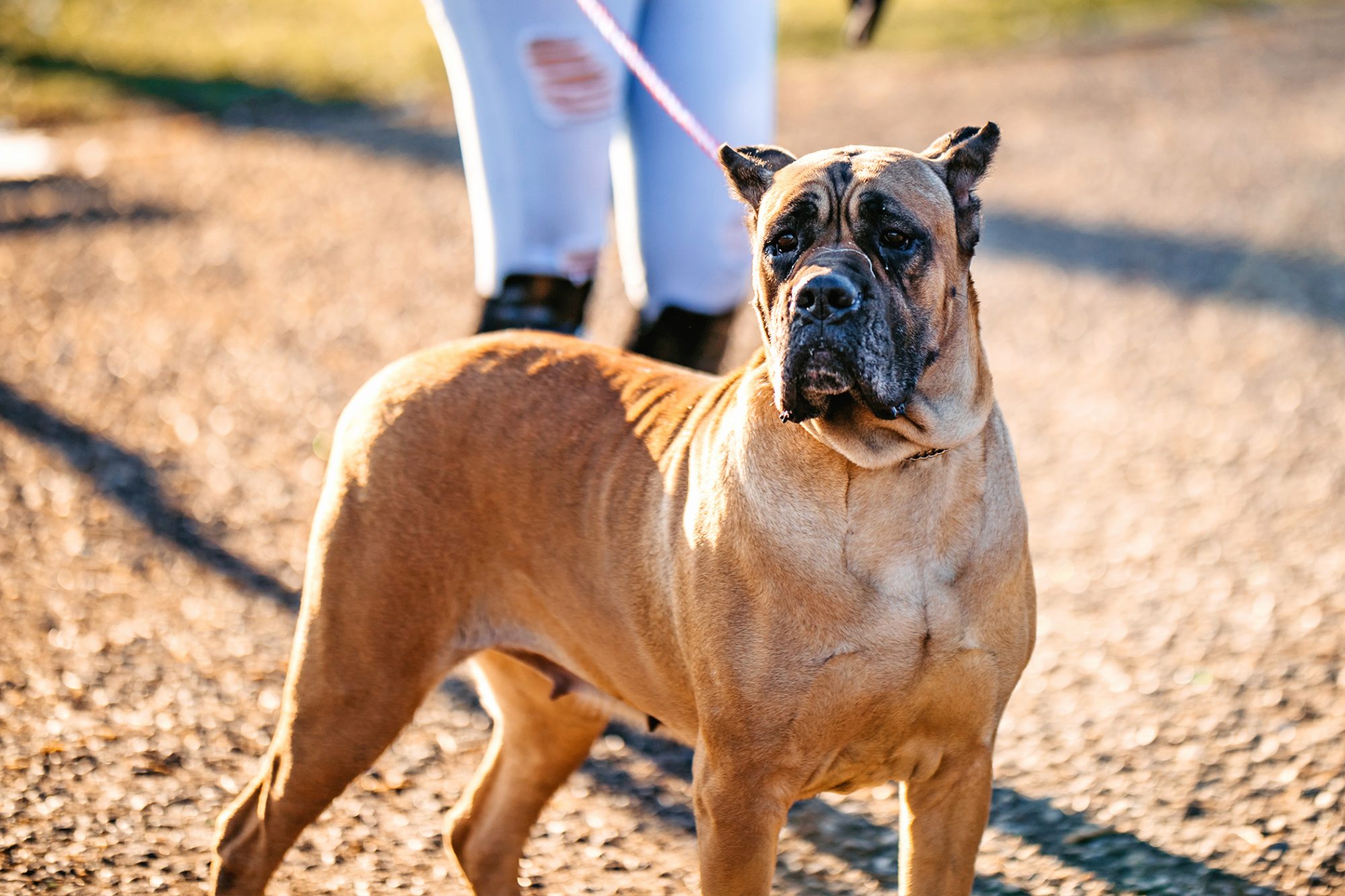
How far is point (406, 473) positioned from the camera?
9.11 feet

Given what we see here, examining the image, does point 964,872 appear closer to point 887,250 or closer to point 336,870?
point 887,250

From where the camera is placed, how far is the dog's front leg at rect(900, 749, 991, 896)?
2.52 meters

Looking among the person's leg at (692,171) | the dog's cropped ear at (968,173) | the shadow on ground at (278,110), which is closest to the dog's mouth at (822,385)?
the dog's cropped ear at (968,173)

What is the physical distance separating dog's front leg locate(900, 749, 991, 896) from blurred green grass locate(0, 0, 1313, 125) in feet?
31.4

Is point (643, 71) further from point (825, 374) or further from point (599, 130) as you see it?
point (825, 374)

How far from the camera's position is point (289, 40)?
A: 13.0 metres

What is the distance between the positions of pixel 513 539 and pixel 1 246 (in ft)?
20.5

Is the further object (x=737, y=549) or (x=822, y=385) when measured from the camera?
(x=737, y=549)

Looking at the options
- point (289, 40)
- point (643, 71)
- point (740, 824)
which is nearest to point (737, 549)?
point (740, 824)

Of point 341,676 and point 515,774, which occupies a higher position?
point 341,676

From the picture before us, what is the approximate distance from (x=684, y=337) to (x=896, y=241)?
1.31 meters

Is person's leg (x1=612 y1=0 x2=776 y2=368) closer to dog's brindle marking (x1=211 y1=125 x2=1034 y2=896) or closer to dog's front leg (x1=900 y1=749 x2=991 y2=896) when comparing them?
dog's brindle marking (x1=211 y1=125 x2=1034 y2=896)

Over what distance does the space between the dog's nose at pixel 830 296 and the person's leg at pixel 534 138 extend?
1249 mm

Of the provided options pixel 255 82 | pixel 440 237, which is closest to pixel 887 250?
pixel 440 237
